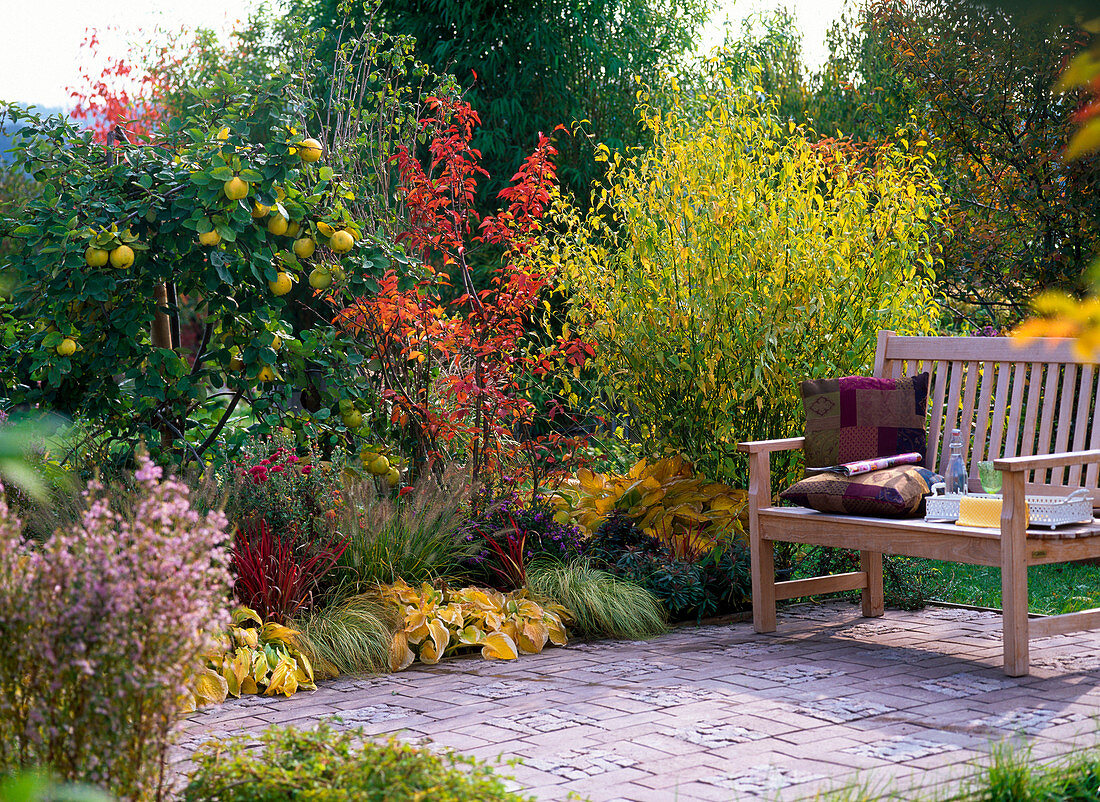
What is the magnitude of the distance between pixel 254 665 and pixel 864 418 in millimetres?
2628

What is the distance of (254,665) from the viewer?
12.9 feet

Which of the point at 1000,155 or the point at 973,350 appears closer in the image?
the point at 973,350

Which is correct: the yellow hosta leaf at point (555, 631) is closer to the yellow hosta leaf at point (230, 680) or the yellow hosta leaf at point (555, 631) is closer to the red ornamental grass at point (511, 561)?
the red ornamental grass at point (511, 561)

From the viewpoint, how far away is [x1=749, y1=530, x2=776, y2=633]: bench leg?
4.70 m

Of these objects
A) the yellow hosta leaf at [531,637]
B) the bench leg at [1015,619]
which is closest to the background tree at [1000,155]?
the bench leg at [1015,619]

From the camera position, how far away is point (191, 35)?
1522cm

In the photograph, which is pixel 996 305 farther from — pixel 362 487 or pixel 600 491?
pixel 362 487

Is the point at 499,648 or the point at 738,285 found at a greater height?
the point at 738,285

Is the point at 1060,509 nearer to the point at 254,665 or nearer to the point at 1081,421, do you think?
the point at 1081,421

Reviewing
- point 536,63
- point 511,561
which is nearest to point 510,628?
point 511,561

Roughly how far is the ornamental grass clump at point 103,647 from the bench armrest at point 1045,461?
269 centimetres

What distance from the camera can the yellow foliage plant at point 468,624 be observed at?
437 cm

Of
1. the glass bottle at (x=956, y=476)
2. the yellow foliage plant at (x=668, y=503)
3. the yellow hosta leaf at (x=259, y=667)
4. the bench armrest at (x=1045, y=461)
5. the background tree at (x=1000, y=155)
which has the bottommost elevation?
the yellow hosta leaf at (x=259, y=667)

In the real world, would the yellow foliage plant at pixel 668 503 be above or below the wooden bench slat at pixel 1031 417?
below
